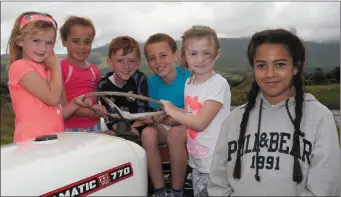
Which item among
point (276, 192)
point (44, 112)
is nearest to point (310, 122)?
point (276, 192)

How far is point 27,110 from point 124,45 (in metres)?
0.84

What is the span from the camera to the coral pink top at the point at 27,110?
2.27 metres

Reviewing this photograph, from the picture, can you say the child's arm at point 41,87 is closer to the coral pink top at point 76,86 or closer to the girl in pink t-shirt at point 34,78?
the girl in pink t-shirt at point 34,78

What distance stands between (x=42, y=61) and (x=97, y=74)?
0.88 metres

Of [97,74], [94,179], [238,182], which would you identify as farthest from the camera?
[97,74]

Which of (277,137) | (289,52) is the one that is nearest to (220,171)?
(277,137)

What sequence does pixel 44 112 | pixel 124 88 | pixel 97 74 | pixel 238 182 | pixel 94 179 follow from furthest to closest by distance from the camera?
pixel 97 74
pixel 124 88
pixel 44 112
pixel 238 182
pixel 94 179

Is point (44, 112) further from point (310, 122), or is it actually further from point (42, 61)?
point (310, 122)

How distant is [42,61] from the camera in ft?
8.04

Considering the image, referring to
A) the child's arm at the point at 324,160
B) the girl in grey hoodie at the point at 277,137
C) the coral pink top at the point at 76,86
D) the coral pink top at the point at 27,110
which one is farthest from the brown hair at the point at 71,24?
the child's arm at the point at 324,160

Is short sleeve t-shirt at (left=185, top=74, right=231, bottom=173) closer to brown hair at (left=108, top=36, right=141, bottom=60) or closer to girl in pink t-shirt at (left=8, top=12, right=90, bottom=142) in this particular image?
girl in pink t-shirt at (left=8, top=12, right=90, bottom=142)

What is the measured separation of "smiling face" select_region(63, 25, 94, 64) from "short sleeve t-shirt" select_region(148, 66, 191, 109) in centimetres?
67

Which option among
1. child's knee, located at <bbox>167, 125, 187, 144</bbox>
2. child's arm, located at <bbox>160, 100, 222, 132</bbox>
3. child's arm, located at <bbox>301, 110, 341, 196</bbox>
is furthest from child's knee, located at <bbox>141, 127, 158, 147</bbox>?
child's arm, located at <bbox>301, 110, 341, 196</bbox>

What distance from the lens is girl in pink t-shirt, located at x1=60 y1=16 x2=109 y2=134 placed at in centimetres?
315
